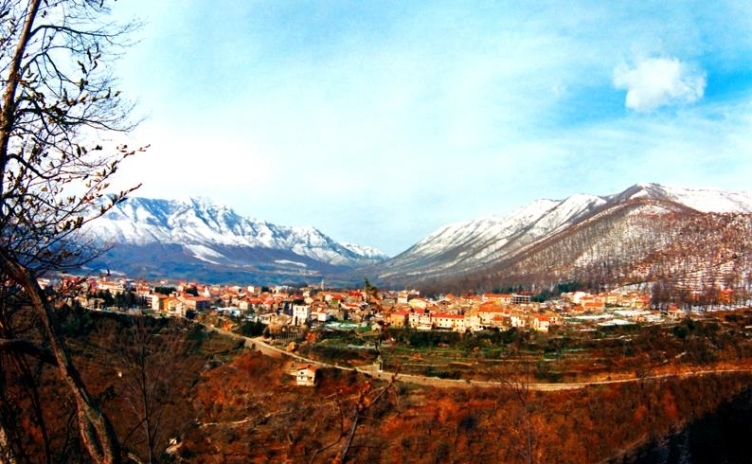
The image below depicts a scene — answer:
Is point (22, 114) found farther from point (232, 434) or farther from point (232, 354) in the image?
point (232, 354)

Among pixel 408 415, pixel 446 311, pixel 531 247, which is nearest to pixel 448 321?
pixel 446 311

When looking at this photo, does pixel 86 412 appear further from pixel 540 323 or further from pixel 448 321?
pixel 448 321

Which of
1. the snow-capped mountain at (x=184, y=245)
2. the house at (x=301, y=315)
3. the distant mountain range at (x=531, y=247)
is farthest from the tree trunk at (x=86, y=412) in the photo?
the snow-capped mountain at (x=184, y=245)

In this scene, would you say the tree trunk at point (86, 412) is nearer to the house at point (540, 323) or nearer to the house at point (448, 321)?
the house at point (540, 323)

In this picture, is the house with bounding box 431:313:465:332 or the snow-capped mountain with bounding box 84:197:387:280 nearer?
the house with bounding box 431:313:465:332

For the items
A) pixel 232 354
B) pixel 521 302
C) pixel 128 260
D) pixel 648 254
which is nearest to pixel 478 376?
pixel 232 354

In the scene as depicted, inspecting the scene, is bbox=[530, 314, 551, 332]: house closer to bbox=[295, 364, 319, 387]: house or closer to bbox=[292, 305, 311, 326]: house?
bbox=[292, 305, 311, 326]: house

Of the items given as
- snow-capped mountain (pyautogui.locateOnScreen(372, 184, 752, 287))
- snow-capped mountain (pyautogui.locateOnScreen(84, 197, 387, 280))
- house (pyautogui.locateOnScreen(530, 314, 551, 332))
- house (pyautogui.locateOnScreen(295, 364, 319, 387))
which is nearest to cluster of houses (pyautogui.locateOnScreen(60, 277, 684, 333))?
house (pyautogui.locateOnScreen(530, 314, 551, 332))
